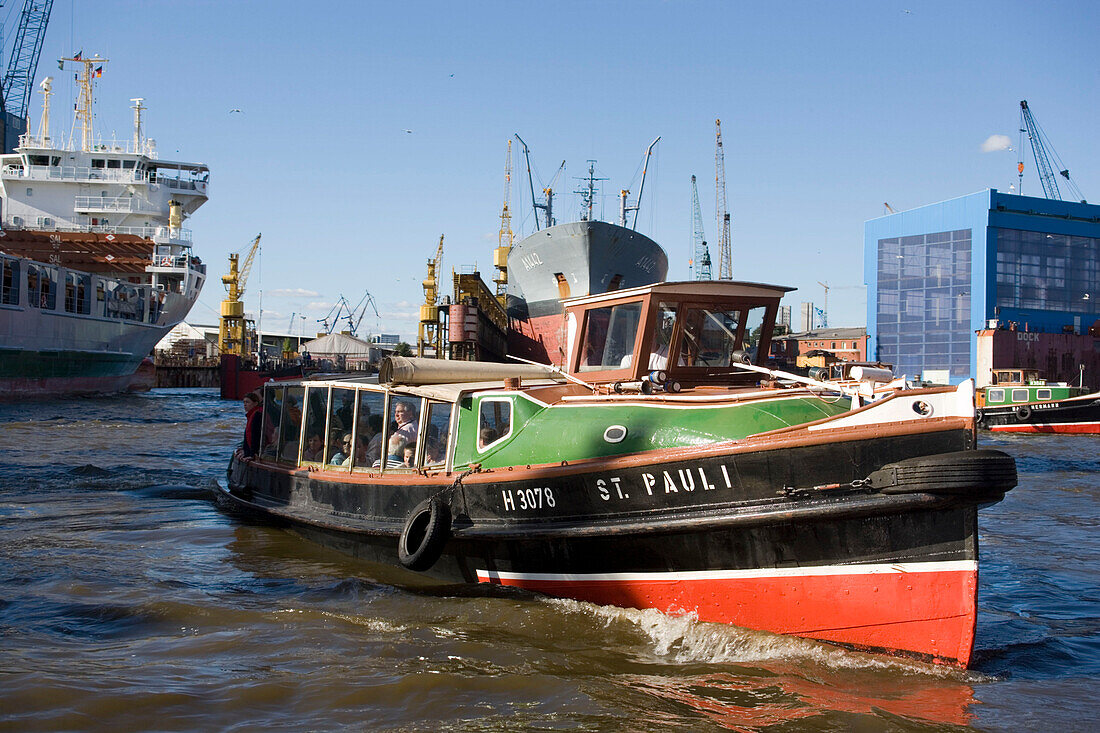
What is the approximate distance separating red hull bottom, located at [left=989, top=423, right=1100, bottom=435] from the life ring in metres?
31.1

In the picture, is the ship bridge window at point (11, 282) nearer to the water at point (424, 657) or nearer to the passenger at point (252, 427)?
the passenger at point (252, 427)

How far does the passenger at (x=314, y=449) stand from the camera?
10.3m

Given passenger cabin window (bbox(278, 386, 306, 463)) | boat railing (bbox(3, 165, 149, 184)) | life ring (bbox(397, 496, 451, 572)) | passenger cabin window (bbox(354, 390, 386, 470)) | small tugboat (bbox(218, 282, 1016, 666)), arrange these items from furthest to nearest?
boat railing (bbox(3, 165, 149, 184)) < passenger cabin window (bbox(278, 386, 306, 463)) < passenger cabin window (bbox(354, 390, 386, 470)) < life ring (bbox(397, 496, 451, 572)) < small tugboat (bbox(218, 282, 1016, 666))

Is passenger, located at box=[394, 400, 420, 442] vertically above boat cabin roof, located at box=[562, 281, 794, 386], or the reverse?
boat cabin roof, located at box=[562, 281, 794, 386]

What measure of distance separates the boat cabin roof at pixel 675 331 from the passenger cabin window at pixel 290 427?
3607 millimetres

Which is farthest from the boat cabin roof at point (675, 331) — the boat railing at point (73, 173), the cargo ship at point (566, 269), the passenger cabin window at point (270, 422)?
the boat railing at point (73, 173)

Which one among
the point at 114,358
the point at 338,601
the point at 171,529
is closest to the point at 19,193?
the point at 114,358

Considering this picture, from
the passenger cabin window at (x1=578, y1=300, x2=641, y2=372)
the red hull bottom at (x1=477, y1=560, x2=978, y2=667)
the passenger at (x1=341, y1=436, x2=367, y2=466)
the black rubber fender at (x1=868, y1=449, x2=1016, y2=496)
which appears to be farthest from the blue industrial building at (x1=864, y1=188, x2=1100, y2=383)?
the black rubber fender at (x1=868, y1=449, x2=1016, y2=496)

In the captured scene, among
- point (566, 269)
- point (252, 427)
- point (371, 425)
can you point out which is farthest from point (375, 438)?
point (566, 269)

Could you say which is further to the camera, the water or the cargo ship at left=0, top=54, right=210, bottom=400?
the cargo ship at left=0, top=54, right=210, bottom=400

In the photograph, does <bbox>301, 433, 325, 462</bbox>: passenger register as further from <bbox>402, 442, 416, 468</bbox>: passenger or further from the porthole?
the porthole

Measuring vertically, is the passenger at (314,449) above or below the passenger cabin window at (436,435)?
below

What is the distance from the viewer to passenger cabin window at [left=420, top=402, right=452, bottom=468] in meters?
8.45

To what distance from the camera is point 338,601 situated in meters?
8.14
